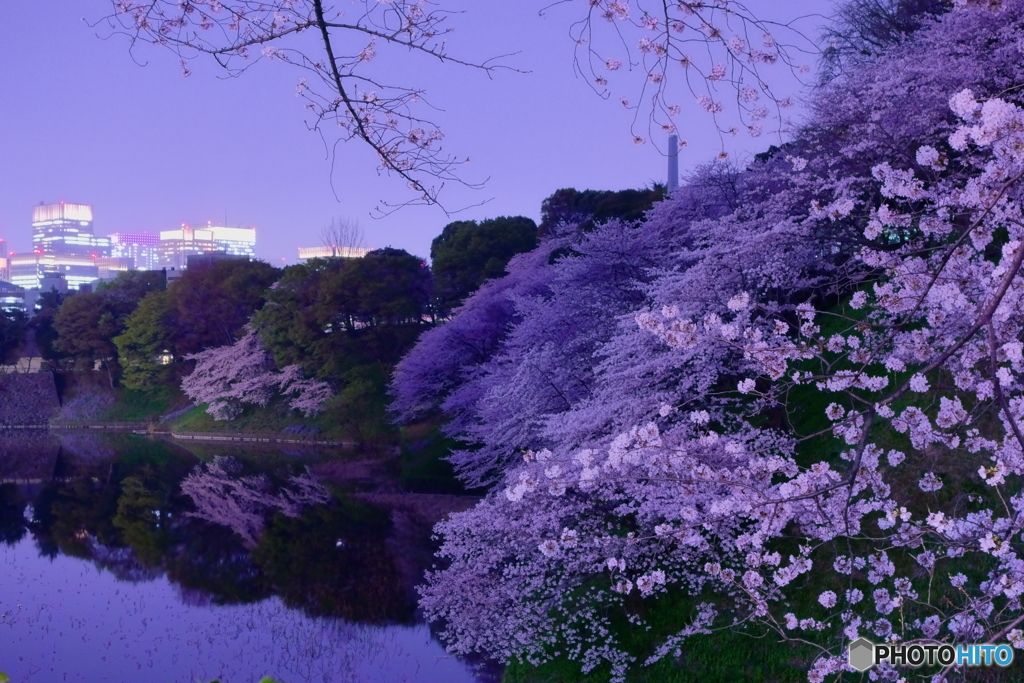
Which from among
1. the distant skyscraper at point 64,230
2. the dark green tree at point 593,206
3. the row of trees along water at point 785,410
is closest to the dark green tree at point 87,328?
the dark green tree at point 593,206

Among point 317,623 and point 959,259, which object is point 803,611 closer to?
point 959,259

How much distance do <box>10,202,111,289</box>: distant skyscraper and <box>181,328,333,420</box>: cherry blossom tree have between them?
7083cm

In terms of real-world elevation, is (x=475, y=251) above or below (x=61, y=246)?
below

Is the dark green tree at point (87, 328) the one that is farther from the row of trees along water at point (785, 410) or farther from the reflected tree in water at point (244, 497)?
the row of trees along water at point (785, 410)

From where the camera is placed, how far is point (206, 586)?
Answer: 13.8 metres

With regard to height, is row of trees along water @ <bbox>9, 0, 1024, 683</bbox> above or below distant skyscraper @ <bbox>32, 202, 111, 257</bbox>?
below

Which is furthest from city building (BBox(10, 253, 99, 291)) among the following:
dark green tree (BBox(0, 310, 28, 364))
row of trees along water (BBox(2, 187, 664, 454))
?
row of trees along water (BBox(2, 187, 664, 454))

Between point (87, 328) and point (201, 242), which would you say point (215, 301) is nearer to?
point (87, 328)

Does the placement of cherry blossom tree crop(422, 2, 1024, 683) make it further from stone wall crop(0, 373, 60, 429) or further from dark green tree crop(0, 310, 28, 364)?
dark green tree crop(0, 310, 28, 364)

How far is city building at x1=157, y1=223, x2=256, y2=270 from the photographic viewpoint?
246ft

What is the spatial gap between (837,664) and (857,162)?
9890 mm

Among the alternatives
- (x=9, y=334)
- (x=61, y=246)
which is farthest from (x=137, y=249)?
(x=9, y=334)

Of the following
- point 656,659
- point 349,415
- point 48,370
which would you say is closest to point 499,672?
point 656,659

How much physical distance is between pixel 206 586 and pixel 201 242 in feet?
246
